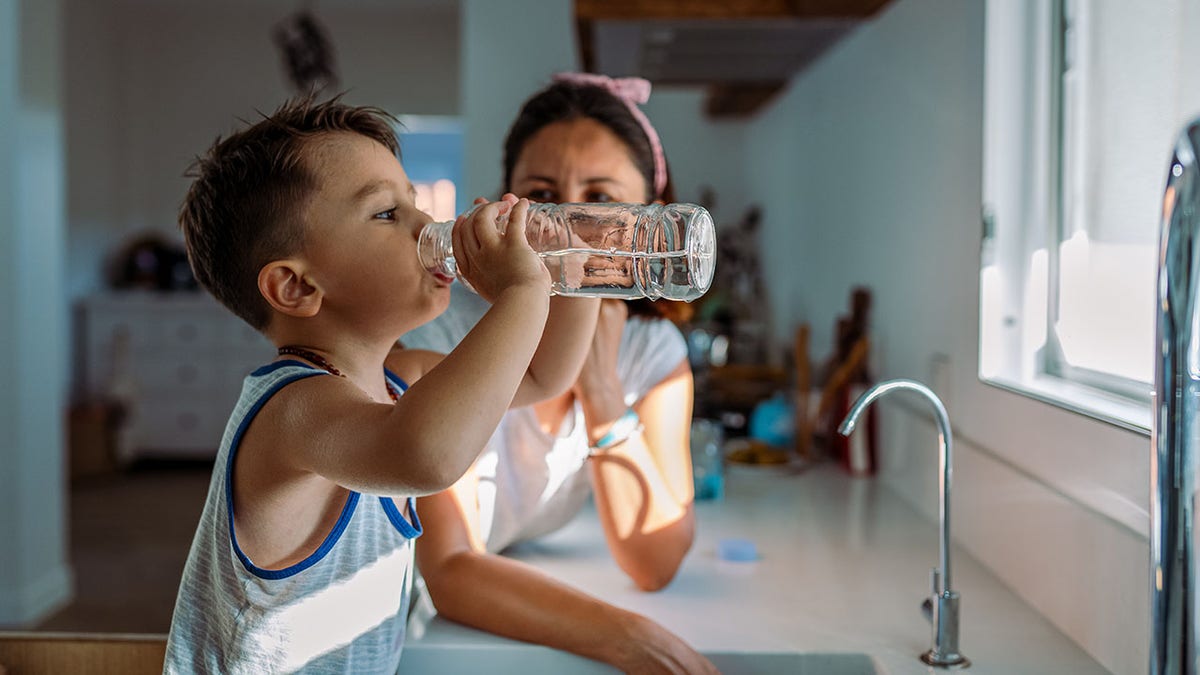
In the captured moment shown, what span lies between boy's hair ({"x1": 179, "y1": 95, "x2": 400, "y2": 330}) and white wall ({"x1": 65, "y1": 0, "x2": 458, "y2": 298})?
206 inches

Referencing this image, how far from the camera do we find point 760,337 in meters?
3.61

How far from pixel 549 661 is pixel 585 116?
0.63 m

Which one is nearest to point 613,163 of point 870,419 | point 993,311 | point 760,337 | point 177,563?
point 993,311

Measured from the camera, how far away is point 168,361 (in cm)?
541

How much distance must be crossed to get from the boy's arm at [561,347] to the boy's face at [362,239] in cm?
16

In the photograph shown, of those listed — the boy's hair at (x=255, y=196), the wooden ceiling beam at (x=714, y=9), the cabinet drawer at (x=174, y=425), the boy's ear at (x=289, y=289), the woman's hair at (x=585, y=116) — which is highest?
the wooden ceiling beam at (x=714, y=9)

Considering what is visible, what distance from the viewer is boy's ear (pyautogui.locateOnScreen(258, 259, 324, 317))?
77cm

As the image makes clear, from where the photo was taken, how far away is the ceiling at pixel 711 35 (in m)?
1.69

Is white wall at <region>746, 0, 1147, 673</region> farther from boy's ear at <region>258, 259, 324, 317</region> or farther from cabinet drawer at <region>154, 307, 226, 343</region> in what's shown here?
cabinet drawer at <region>154, 307, 226, 343</region>

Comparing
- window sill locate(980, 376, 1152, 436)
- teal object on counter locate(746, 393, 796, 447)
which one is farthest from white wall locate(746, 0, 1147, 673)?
teal object on counter locate(746, 393, 796, 447)

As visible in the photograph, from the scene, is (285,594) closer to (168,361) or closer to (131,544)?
(131,544)

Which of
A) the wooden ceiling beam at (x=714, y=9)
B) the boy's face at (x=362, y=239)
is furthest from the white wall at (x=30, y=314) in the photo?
the boy's face at (x=362, y=239)

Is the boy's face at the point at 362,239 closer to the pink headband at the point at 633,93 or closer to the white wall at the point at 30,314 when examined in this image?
the pink headband at the point at 633,93

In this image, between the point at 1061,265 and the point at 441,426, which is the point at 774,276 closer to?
the point at 1061,265
